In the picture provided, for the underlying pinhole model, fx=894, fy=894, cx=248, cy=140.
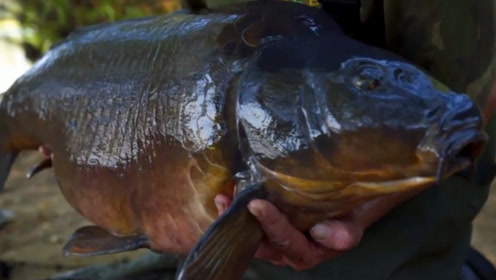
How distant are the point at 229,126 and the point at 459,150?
1.28 feet

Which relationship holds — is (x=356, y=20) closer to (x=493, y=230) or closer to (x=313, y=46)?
(x=313, y=46)

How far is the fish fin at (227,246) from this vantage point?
4.15ft

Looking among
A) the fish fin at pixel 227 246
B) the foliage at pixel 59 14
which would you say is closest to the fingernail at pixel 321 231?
the fish fin at pixel 227 246

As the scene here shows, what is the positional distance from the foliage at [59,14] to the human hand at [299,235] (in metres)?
4.30

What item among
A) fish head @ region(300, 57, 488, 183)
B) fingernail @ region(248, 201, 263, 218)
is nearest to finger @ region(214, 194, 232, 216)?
fingernail @ region(248, 201, 263, 218)

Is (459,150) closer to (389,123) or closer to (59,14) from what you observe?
(389,123)

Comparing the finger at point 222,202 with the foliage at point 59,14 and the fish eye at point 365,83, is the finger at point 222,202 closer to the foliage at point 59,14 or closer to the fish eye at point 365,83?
the fish eye at point 365,83

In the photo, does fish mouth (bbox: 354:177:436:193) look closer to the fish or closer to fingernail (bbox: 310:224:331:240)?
the fish

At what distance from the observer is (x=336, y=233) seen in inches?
56.2

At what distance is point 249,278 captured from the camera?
2039 mm

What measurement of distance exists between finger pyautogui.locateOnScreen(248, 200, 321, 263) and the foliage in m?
4.33

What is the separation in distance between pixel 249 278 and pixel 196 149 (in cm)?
68

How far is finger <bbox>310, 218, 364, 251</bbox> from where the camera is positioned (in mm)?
1414

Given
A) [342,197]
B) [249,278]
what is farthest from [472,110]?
[249,278]
